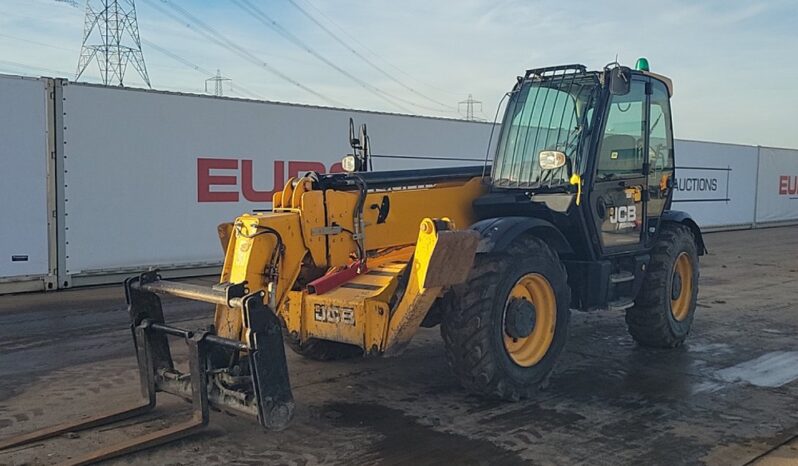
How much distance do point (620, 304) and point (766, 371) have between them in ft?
4.46

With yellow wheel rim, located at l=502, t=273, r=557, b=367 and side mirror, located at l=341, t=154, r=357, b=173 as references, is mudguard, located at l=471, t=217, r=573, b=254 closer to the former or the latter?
yellow wheel rim, located at l=502, t=273, r=557, b=367

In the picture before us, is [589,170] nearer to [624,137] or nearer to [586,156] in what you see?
[586,156]

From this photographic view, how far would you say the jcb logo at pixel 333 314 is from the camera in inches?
199

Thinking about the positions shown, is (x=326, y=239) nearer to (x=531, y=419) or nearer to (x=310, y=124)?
(x=531, y=419)

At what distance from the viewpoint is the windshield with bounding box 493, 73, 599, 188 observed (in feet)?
20.6

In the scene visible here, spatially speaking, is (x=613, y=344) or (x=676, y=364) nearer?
(x=676, y=364)

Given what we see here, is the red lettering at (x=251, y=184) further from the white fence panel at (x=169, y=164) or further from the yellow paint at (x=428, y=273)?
Answer: the yellow paint at (x=428, y=273)

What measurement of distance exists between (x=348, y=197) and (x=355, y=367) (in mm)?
1599

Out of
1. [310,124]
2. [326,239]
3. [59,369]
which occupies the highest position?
[310,124]

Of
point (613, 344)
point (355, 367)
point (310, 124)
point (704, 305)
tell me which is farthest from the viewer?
point (310, 124)

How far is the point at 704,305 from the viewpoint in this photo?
9641 millimetres

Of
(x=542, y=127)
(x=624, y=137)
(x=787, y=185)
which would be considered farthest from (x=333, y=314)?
(x=787, y=185)

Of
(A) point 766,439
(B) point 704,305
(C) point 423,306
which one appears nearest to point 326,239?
(C) point 423,306

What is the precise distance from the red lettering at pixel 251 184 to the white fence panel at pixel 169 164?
0.02m
